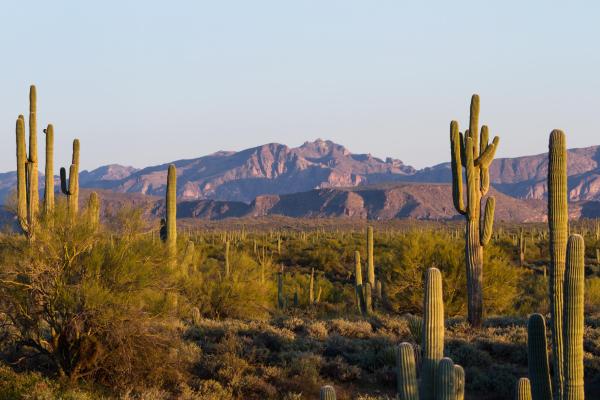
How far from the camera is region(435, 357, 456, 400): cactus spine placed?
323 inches

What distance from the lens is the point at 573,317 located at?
8.20m

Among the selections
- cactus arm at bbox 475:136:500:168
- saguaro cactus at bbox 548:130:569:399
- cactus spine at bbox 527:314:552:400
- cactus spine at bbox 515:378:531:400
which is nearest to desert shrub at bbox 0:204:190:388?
cactus spine at bbox 527:314:552:400

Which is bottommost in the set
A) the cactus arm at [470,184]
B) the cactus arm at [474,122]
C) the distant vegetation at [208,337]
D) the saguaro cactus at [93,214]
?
the distant vegetation at [208,337]

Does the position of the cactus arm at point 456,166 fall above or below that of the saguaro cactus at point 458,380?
above

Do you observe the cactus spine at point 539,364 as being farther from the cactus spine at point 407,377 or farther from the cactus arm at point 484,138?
the cactus arm at point 484,138

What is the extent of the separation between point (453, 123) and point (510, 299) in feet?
29.9

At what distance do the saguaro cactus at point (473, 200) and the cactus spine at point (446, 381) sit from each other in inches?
344

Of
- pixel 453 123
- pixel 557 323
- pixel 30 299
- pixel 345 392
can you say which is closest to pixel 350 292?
pixel 453 123

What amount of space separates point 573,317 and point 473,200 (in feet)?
29.1

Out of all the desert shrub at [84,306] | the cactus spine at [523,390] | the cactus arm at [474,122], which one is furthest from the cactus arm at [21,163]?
the cactus spine at [523,390]

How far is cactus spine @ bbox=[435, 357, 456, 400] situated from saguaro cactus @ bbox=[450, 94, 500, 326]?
8.74 m

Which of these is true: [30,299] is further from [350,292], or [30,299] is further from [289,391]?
[350,292]

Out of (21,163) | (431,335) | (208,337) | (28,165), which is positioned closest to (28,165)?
(28,165)

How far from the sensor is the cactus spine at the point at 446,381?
821 cm
